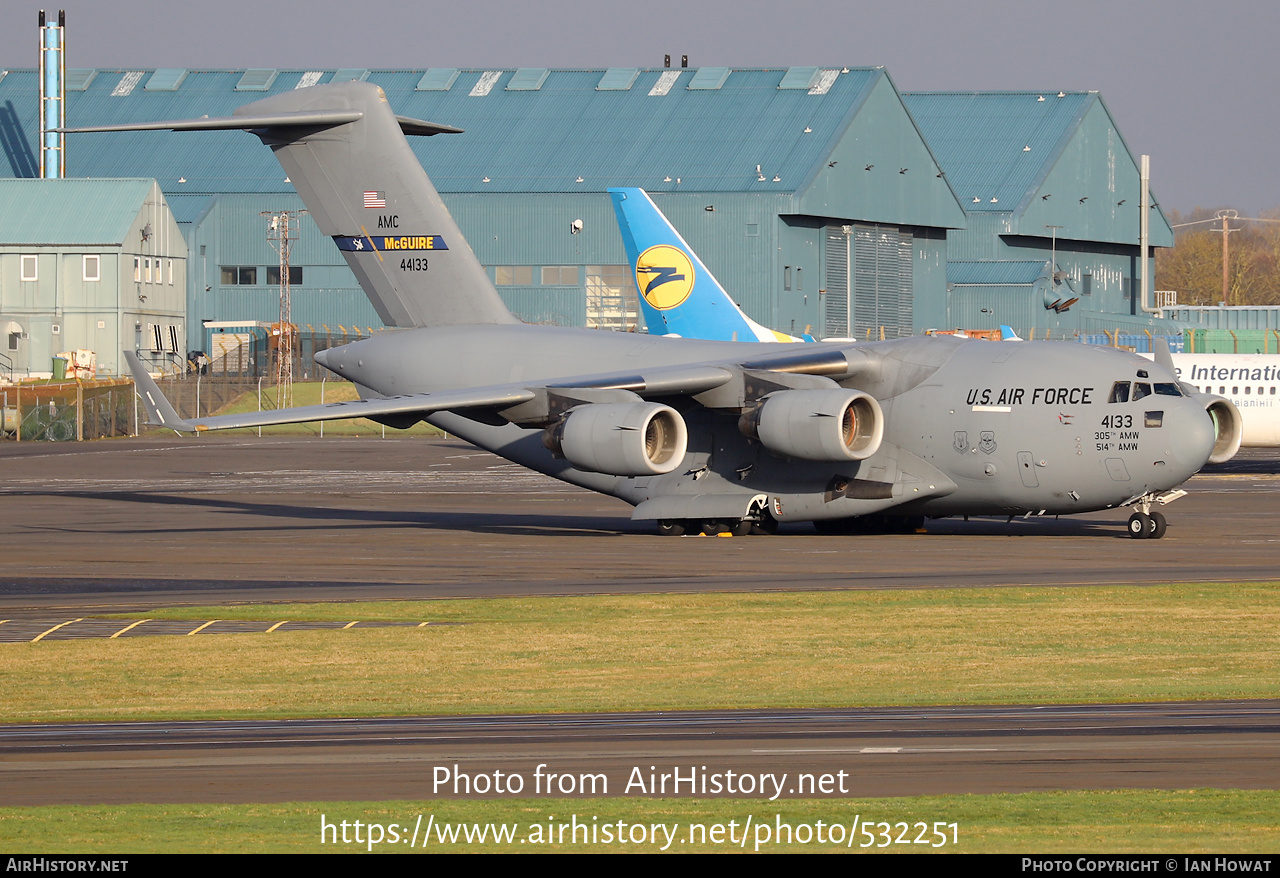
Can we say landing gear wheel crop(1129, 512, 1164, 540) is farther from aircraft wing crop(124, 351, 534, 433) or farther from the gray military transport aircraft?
aircraft wing crop(124, 351, 534, 433)

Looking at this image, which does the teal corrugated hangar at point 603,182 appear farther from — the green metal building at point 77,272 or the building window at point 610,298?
the green metal building at point 77,272

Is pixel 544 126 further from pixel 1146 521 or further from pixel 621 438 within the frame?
pixel 1146 521

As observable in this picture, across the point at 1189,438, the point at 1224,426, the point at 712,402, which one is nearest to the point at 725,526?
the point at 712,402

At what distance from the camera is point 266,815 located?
357 inches

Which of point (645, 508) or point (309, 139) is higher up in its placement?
point (309, 139)

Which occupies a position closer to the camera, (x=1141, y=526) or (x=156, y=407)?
(x=156, y=407)

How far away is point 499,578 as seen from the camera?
22.8 meters

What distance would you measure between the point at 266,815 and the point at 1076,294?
93.9 metres

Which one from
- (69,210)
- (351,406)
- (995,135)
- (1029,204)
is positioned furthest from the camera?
(995,135)

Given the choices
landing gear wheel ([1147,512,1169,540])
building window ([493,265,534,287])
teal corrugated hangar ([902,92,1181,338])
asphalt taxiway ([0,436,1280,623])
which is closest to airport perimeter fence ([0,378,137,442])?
building window ([493,265,534,287])

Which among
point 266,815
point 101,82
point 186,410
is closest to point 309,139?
point 266,815

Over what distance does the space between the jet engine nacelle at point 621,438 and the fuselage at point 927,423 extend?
129cm

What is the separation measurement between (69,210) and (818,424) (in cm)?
6244
